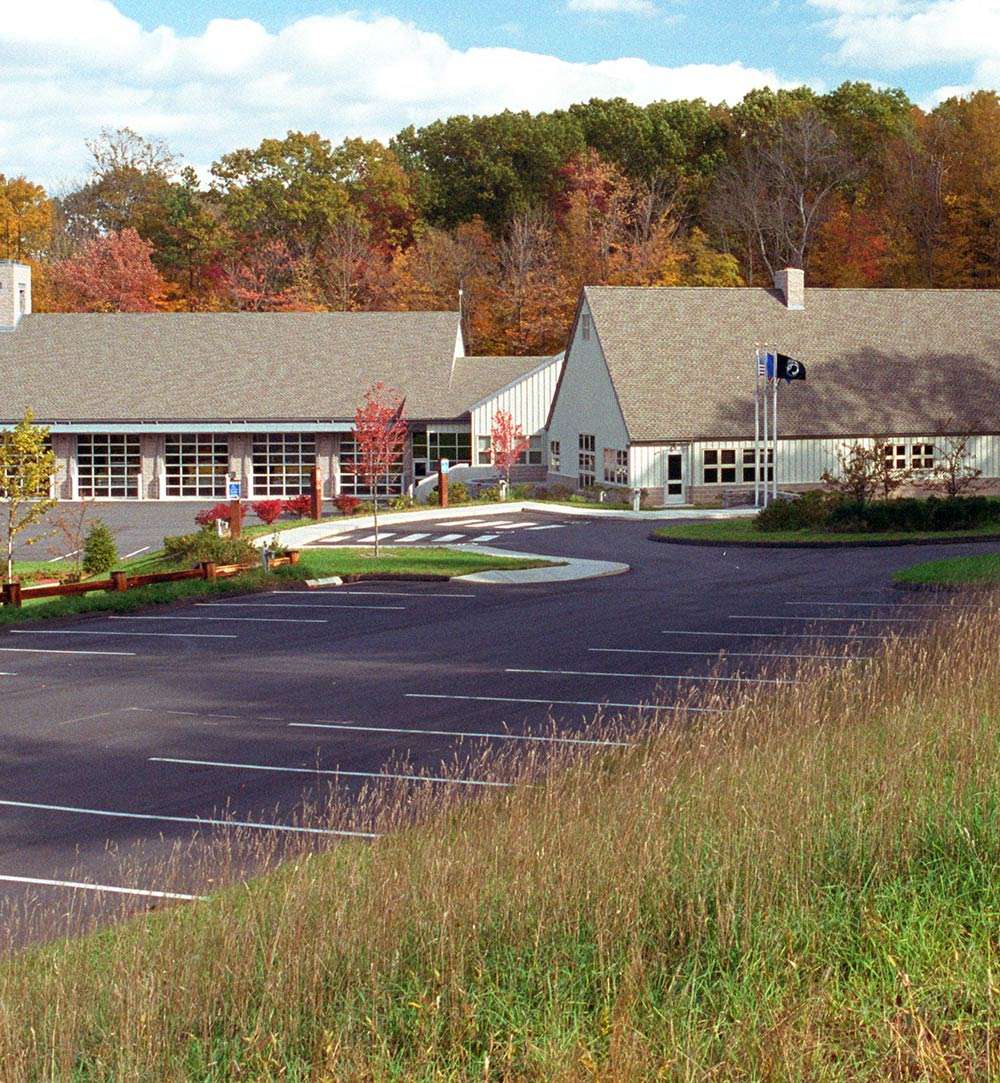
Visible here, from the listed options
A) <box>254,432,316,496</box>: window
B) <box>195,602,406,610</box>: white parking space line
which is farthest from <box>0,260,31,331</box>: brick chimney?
<box>195,602,406,610</box>: white parking space line

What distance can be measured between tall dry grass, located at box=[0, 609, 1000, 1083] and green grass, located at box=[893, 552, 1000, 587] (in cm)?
1619

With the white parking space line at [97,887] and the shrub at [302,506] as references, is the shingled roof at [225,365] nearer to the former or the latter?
the shrub at [302,506]

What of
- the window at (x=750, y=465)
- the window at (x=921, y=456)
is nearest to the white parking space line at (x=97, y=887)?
the window at (x=750, y=465)

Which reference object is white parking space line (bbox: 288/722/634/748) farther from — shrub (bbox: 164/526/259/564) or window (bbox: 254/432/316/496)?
window (bbox: 254/432/316/496)

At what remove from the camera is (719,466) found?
5316cm

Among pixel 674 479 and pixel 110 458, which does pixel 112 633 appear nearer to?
pixel 674 479

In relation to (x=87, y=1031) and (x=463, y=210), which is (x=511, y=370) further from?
(x=87, y=1031)

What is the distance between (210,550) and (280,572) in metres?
2.77

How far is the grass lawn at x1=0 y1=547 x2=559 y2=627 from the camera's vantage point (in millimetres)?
26359

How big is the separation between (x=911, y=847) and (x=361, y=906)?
9.43 ft

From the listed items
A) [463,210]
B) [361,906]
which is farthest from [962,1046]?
[463,210]

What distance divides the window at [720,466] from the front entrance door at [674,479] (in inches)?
34.7

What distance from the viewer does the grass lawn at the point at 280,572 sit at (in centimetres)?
2636

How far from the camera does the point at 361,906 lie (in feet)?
24.5
